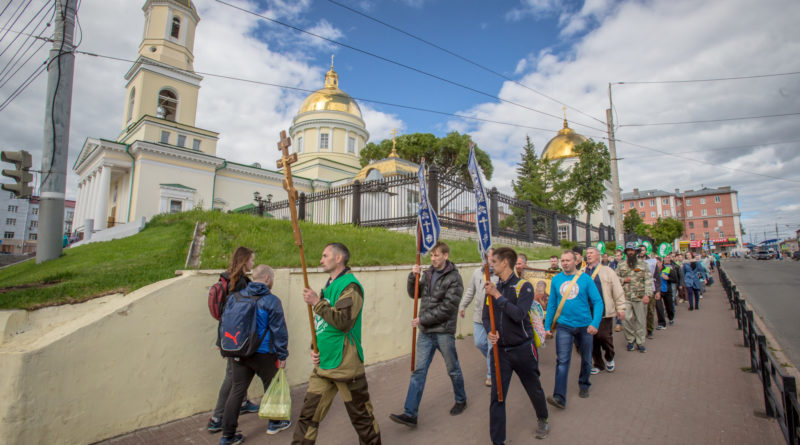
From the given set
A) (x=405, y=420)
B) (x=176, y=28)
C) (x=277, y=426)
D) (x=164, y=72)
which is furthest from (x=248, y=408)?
(x=176, y=28)

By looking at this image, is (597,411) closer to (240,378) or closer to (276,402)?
(276,402)

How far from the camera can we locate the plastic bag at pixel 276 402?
3445mm

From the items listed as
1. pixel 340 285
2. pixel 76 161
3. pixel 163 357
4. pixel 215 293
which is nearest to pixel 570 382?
pixel 340 285

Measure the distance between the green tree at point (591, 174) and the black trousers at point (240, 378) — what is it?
93.5ft

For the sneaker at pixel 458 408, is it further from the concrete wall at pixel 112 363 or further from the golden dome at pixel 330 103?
the golden dome at pixel 330 103

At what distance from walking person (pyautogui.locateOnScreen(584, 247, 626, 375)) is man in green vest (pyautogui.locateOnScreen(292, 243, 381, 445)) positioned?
401 centimetres

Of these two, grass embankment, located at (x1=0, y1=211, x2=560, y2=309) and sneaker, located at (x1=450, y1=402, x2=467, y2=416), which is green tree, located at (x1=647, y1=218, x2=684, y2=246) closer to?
grass embankment, located at (x1=0, y1=211, x2=560, y2=309)

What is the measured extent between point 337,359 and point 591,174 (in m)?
29.6

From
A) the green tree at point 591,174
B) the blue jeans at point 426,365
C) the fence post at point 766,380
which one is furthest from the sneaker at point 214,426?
the green tree at point 591,174

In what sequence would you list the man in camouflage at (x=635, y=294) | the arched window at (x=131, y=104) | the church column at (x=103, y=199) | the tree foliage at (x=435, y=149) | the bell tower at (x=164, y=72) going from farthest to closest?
the tree foliage at (x=435, y=149) → the arched window at (x=131, y=104) → the bell tower at (x=164, y=72) → the church column at (x=103, y=199) → the man in camouflage at (x=635, y=294)

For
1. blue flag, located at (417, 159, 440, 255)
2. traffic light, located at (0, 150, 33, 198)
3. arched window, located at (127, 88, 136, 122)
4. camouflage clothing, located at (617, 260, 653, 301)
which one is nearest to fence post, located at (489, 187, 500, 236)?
camouflage clothing, located at (617, 260, 653, 301)

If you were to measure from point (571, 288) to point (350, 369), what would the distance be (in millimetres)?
3079

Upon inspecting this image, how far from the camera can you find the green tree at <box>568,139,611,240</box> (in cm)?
2805

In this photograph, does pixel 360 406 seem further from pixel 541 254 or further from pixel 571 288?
pixel 541 254
